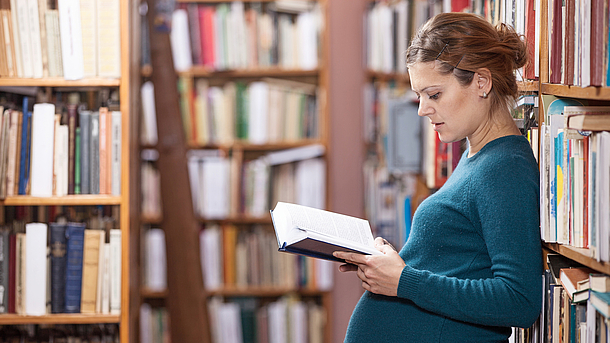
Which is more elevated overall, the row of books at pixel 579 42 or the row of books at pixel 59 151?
the row of books at pixel 579 42

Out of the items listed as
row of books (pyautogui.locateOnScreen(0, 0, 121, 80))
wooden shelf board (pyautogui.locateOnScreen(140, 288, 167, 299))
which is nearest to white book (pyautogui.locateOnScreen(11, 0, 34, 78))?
row of books (pyautogui.locateOnScreen(0, 0, 121, 80))

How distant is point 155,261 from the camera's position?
2.92 metres

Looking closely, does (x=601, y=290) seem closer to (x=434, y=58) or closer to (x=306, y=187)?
(x=434, y=58)

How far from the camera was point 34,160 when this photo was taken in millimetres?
1604

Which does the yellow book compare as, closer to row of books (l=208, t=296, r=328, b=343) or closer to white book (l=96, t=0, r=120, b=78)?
white book (l=96, t=0, r=120, b=78)

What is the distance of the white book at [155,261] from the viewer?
2.91 meters

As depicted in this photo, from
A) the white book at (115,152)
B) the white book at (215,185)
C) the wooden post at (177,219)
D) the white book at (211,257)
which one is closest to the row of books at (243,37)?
the white book at (215,185)

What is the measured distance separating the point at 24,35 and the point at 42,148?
0.32 meters

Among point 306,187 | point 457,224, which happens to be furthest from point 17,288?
point 306,187

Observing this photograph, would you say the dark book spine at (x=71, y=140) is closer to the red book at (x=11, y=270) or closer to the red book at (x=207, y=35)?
the red book at (x=11, y=270)

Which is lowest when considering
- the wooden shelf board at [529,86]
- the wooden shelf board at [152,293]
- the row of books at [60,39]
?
the wooden shelf board at [152,293]

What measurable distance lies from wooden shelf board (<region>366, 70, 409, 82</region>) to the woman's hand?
1.80 meters

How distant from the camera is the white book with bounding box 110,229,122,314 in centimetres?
166

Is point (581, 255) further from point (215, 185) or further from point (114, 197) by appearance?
point (215, 185)
